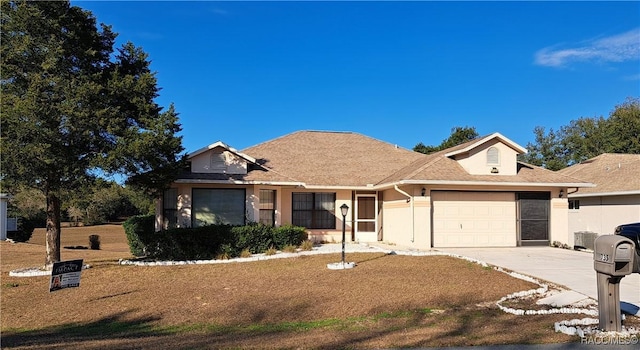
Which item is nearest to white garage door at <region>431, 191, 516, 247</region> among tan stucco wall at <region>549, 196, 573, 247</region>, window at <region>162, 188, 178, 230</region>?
tan stucco wall at <region>549, 196, 573, 247</region>

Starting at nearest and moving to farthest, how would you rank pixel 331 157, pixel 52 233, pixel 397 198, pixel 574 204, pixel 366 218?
1. pixel 52 233
2. pixel 397 198
3. pixel 366 218
4. pixel 574 204
5. pixel 331 157

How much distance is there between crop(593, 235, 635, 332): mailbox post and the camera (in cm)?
677

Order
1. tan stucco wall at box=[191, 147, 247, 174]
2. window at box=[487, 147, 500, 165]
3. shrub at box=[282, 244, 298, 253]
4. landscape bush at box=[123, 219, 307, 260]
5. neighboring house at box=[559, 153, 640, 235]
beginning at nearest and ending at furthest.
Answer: landscape bush at box=[123, 219, 307, 260], shrub at box=[282, 244, 298, 253], tan stucco wall at box=[191, 147, 247, 174], window at box=[487, 147, 500, 165], neighboring house at box=[559, 153, 640, 235]

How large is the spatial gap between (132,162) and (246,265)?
4.42m

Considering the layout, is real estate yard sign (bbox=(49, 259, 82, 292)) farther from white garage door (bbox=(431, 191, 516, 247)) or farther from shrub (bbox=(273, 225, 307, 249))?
white garage door (bbox=(431, 191, 516, 247))

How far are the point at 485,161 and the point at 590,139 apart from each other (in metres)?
31.8

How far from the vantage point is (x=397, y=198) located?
20.1m

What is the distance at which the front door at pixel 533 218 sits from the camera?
768 inches

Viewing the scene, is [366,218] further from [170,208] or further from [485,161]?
[170,208]

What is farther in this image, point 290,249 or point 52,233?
point 290,249

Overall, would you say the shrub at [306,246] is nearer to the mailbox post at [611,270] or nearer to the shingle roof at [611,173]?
the mailbox post at [611,270]

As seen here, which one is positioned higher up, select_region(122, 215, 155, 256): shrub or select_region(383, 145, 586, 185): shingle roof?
select_region(383, 145, 586, 185): shingle roof

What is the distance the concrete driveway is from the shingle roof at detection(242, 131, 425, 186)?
5549 mm

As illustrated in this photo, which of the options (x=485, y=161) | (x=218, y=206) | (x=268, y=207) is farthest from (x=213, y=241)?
(x=485, y=161)
